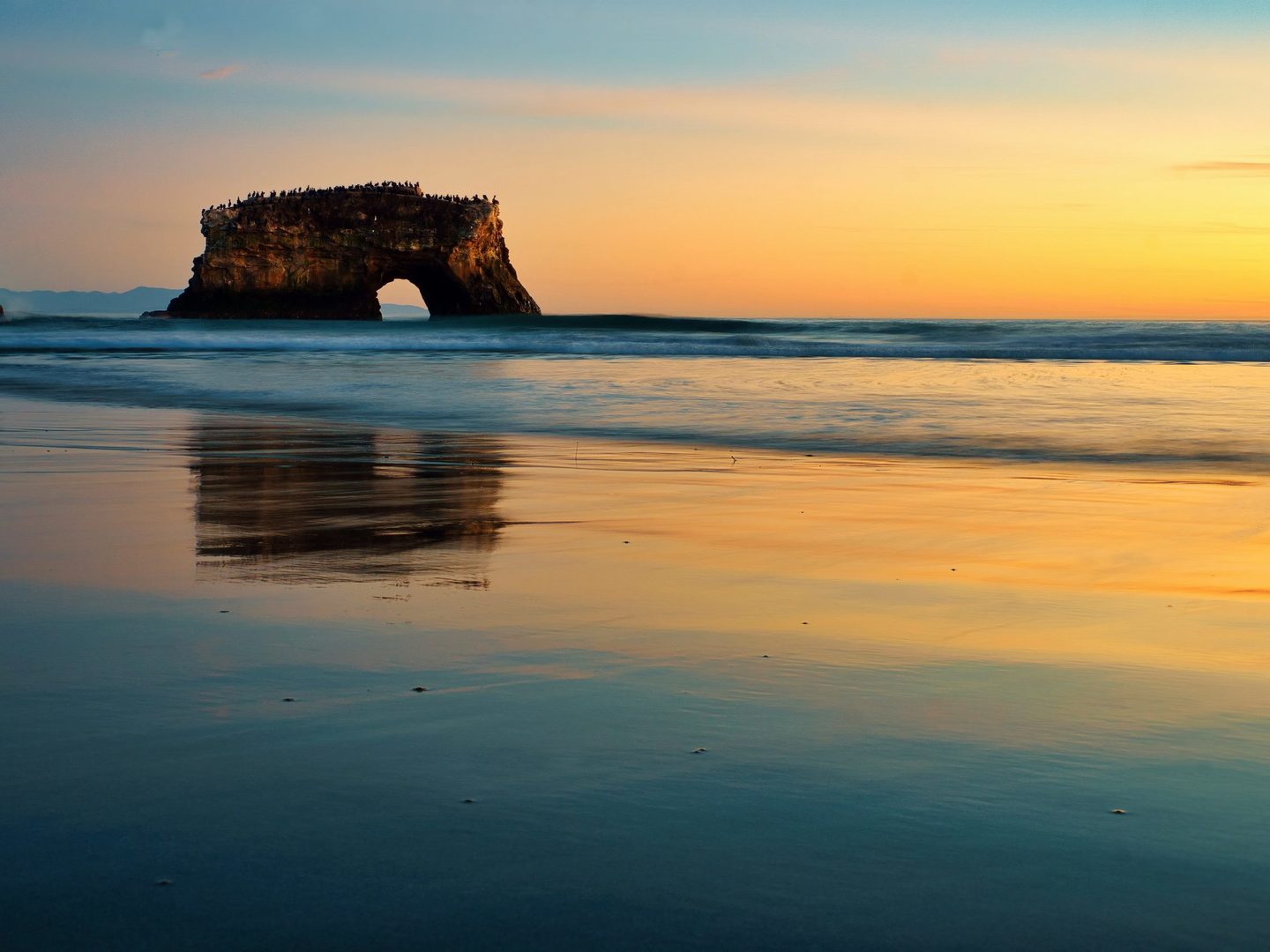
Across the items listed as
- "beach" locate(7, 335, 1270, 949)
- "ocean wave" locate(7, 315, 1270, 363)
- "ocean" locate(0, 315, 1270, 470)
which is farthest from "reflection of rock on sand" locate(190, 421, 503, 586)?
"ocean wave" locate(7, 315, 1270, 363)

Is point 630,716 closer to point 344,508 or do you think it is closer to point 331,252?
point 344,508

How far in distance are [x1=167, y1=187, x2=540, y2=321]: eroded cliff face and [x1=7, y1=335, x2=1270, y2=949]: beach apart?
51157mm

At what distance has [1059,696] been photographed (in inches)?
95.8

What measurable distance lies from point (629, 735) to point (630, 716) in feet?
0.38

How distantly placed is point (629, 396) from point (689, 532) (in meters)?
8.25

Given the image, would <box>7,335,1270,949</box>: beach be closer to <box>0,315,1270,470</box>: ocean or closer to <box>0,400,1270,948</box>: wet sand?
<box>0,400,1270,948</box>: wet sand

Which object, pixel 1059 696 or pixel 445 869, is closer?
pixel 445 869

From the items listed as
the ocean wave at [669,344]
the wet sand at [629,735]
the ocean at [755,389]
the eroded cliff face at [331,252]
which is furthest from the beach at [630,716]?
the eroded cliff face at [331,252]

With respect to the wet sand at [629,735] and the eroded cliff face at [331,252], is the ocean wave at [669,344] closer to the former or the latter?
the eroded cliff face at [331,252]

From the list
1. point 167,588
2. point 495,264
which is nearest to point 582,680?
point 167,588

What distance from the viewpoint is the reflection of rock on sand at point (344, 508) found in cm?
381

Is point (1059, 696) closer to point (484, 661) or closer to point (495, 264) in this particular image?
point (484, 661)

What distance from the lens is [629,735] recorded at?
2170 mm

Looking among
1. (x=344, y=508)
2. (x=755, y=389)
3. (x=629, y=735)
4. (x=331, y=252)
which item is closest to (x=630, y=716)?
(x=629, y=735)
